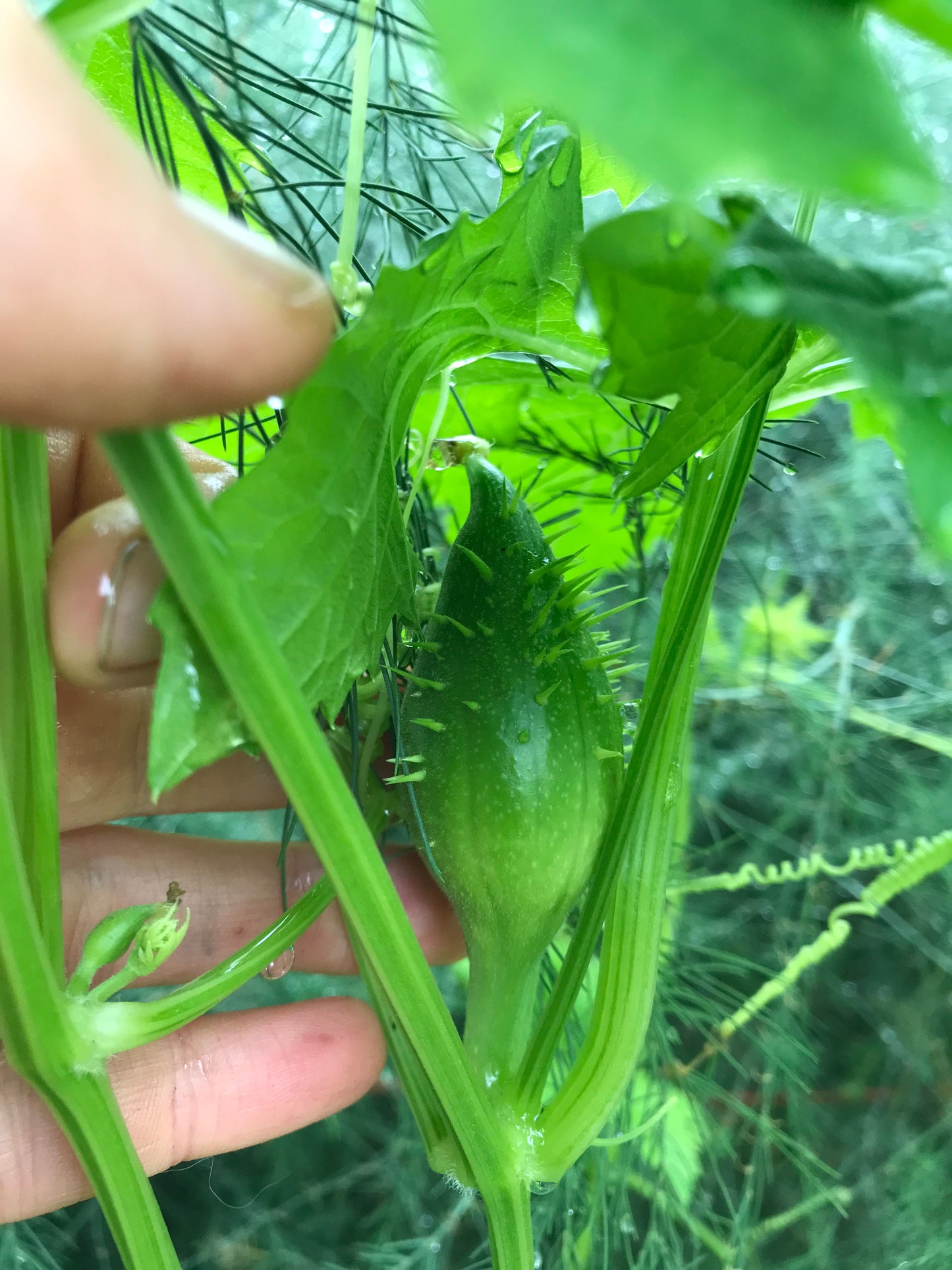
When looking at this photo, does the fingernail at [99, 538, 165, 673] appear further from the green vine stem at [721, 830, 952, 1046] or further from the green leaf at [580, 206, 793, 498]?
the green vine stem at [721, 830, 952, 1046]

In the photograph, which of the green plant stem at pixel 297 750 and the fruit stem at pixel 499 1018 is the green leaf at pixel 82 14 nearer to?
the green plant stem at pixel 297 750

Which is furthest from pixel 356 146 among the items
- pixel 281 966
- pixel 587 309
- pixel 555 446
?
pixel 281 966

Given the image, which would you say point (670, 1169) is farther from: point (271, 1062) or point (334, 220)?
point (334, 220)

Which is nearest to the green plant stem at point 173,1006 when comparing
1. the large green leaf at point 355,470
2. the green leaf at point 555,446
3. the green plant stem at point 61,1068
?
the green plant stem at point 61,1068

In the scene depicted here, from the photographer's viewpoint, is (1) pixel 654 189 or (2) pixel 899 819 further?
(2) pixel 899 819

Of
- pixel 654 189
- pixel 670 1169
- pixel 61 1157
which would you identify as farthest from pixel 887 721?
pixel 61 1157

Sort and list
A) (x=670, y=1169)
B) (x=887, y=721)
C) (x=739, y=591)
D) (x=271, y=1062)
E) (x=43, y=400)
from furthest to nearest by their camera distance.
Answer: (x=739, y=591)
(x=887, y=721)
(x=670, y=1169)
(x=271, y=1062)
(x=43, y=400)

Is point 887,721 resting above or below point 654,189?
below

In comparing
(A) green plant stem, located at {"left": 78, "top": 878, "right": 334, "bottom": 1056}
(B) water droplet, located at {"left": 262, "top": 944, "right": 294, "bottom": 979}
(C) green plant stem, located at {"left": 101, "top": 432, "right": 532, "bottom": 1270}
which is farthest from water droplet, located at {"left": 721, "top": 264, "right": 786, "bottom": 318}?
(B) water droplet, located at {"left": 262, "top": 944, "right": 294, "bottom": 979}
